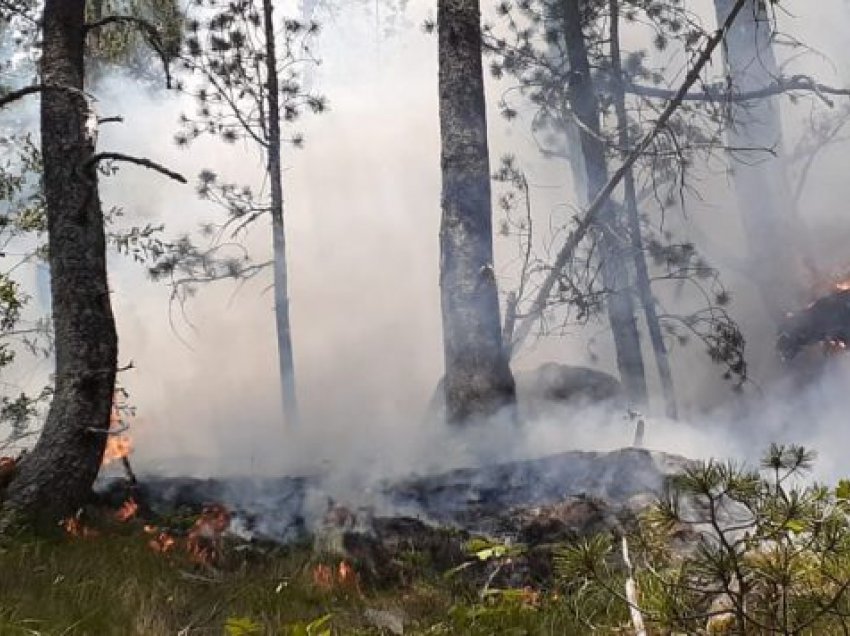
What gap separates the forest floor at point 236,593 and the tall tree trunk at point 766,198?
37.9 ft

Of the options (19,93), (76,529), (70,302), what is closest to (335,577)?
(76,529)

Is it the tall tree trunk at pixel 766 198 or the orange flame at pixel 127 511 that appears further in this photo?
the tall tree trunk at pixel 766 198

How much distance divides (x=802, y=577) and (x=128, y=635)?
7.32 feet

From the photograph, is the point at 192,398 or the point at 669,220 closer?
the point at 192,398

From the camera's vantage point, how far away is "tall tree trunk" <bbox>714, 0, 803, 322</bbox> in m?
13.7

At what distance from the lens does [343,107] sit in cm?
2355

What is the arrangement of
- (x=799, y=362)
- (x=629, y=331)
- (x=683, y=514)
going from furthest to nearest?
(x=799, y=362), (x=629, y=331), (x=683, y=514)

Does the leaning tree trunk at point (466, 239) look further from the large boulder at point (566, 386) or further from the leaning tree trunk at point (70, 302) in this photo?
the large boulder at point (566, 386)

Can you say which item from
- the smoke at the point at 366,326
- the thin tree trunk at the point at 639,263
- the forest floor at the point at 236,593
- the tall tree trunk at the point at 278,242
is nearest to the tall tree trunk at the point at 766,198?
the smoke at the point at 366,326

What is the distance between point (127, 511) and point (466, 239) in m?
3.45

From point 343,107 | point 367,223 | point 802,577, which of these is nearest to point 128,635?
point 802,577

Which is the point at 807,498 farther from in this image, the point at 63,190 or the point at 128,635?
the point at 63,190

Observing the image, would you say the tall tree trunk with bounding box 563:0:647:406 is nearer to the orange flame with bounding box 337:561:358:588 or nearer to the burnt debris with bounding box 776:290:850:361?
the burnt debris with bounding box 776:290:850:361

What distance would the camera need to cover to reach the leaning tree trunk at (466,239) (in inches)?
255
